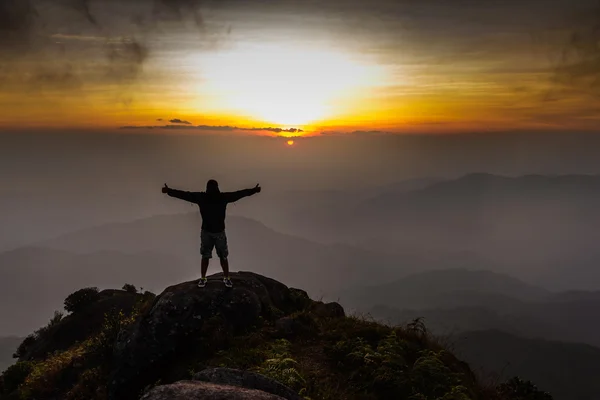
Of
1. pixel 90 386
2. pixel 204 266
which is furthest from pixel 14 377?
pixel 204 266

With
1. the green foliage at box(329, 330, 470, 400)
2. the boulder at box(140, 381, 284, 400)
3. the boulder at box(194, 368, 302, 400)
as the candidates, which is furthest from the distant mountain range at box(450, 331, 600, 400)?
the boulder at box(140, 381, 284, 400)

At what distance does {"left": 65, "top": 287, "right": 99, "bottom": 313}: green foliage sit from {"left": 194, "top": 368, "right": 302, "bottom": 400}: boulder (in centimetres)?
2079

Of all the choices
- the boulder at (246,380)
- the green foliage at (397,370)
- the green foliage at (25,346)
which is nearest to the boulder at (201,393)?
the boulder at (246,380)

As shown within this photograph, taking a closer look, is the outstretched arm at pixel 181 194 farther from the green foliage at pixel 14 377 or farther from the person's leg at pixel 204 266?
the green foliage at pixel 14 377

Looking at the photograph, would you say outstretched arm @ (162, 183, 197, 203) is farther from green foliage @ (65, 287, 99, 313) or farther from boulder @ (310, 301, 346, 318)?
green foliage @ (65, 287, 99, 313)

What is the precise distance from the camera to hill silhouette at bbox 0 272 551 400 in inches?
412

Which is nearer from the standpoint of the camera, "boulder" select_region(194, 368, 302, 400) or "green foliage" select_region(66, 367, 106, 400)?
"boulder" select_region(194, 368, 302, 400)

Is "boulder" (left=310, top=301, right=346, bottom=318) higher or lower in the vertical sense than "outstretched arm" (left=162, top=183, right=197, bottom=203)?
lower

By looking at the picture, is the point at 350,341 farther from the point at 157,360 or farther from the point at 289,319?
the point at 157,360

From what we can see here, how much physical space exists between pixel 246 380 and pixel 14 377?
15955 mm

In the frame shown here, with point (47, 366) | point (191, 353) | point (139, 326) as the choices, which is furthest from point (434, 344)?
point (47, 366)

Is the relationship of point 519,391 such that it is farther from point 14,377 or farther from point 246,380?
point 14,377

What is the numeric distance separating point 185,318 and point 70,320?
1559 centimetres

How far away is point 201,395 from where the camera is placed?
6.58 meters
